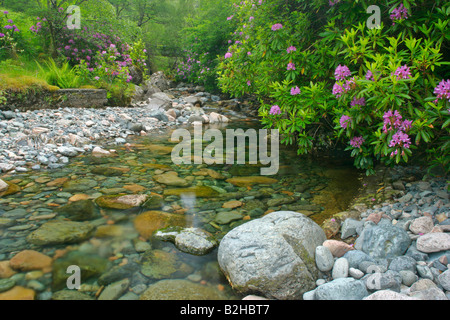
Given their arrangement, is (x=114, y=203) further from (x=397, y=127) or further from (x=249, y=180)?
(x=397, y=127)

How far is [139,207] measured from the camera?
3.54 metres

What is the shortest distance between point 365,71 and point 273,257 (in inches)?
83.3

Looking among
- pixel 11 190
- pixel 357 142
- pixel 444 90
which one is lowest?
pixel 11 190

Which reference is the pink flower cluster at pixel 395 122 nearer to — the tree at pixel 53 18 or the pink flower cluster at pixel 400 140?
the pink flower cluster at pixel 400 140

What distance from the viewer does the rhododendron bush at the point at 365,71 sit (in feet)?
8.43

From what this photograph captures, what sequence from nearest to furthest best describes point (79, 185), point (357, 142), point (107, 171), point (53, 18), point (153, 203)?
1. point (357, 142)
2. point (153, 203)
3. point (79, 185)
4. point (107, 171)
5. point (53, 18)

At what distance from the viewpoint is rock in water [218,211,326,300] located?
222 centimetres

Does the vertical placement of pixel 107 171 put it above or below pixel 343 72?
below

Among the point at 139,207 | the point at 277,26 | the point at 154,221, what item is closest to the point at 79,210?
the point at 139,207

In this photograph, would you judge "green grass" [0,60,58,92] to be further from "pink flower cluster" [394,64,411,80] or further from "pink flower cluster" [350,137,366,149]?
"pink flower cluster" [394,64,411,80]

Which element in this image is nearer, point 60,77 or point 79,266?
point 79,266

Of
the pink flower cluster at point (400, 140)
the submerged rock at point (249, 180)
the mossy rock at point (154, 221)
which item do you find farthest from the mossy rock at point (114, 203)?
the pink flower cluster at point (400, 140)

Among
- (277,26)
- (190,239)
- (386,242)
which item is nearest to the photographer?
(386,242)
